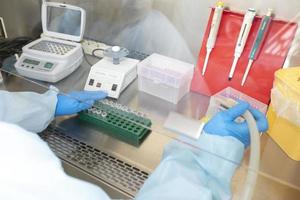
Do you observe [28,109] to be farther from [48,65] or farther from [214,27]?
[214,27]

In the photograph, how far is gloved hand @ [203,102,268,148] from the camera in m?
0.65

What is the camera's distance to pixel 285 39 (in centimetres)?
81

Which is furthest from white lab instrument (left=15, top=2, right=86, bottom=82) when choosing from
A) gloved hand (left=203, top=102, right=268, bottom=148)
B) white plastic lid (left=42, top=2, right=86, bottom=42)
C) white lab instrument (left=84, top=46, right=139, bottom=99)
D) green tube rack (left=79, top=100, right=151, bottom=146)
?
gloved hand (left=203, top=102, right=268, bottom=148)

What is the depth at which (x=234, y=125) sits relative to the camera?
26.1 inches

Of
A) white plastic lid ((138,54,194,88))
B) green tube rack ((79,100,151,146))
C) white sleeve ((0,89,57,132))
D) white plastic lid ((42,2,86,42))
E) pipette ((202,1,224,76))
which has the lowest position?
green tube rack ((79,100,151,146))

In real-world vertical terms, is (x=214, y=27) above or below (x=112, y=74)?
above

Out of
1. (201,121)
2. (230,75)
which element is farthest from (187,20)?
(201,121)

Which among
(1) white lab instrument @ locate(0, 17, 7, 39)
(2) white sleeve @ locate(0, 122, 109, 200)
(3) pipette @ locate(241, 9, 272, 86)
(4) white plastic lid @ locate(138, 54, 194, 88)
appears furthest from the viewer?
(1) white lab instrument @ locate(0, 17, 7, 39)

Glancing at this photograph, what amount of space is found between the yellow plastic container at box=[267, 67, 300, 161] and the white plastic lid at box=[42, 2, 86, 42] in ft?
2.51

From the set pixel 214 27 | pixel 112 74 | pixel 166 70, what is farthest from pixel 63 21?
pixel 214 27

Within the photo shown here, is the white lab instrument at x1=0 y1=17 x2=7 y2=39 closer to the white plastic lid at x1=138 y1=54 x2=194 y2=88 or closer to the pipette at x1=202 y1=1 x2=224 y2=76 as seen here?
the white plastic lid at x1=138 y1=54 x2=194 y2=88

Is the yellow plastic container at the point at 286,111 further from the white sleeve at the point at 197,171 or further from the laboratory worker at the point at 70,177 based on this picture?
the white sleeve at the point at 197,171

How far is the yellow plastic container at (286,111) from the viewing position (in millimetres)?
710

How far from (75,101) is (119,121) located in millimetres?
161
